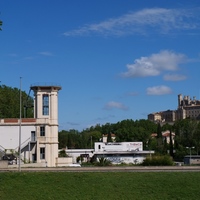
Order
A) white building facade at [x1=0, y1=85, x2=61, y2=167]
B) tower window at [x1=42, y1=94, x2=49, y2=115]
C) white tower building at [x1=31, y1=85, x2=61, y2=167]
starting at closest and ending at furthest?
white building facade at [x1=0, y1=85, x2=61, y2=167], white tower building at [x1=31, y1=85, x2=61, y2=167], tower window at [x1=42, y1=94, x2=49, y2=115]

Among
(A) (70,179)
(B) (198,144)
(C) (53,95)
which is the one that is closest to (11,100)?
(C) (53,95)

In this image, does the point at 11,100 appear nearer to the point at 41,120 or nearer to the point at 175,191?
the point at 41,120

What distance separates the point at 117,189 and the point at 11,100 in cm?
6374

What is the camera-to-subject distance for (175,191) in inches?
1221

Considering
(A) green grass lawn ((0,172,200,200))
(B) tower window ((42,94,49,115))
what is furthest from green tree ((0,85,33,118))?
(A) green grass lawn ((0,172,200,200))

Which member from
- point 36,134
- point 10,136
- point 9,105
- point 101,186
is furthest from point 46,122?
point 9,105

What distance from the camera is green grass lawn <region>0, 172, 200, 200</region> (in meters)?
30.3

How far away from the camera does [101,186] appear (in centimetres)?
3172

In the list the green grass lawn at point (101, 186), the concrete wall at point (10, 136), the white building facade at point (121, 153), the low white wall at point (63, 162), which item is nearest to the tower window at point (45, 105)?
the concrete wall at point (10, 136)

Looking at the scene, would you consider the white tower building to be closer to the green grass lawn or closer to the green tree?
the green tree

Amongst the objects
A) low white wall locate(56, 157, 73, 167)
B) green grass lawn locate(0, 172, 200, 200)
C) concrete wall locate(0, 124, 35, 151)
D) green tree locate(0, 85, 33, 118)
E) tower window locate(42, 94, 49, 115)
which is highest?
green tree locate(0, 85, 33, 118)

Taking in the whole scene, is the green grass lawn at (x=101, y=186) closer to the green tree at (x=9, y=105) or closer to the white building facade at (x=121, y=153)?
the white building facade at (x=121, y=153)

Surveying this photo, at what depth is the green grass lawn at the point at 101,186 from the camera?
30.3 meters

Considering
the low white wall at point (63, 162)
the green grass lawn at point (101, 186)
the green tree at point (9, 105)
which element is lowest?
the green grass lawn at point (101, 186)
